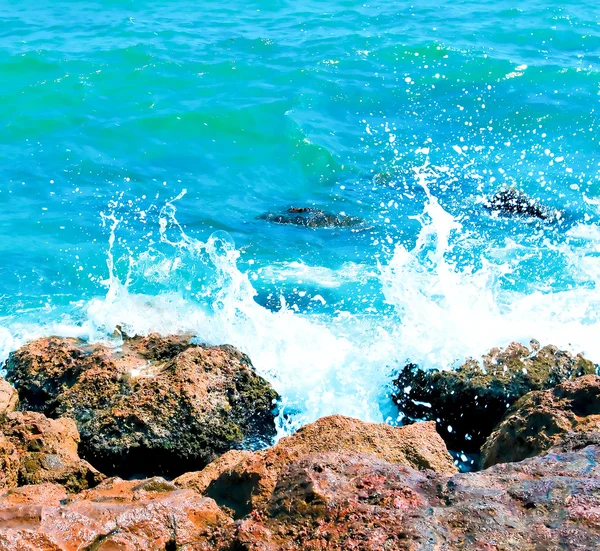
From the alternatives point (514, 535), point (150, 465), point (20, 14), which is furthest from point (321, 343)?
point (20, 14)

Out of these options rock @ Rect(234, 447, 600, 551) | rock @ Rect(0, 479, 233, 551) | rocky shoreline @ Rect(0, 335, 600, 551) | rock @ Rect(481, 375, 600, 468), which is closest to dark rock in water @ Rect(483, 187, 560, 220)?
rocky shoreline @ Rect(0, 335, 600, 551)

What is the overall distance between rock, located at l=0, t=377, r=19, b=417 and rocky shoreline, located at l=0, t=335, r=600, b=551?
24mm

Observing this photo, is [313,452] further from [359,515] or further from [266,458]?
[359,515]

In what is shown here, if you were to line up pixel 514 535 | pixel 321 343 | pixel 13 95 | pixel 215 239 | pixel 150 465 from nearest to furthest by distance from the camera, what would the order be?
pixel 514 535, pixel 150 465, pixel 321 343, pixel 215 239, pixel 13 95

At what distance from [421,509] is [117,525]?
1676mm

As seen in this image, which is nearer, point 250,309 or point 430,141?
point 250,309

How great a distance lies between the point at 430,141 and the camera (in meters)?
14.7

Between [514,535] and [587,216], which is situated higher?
[514,535]

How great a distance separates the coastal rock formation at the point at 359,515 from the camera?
3.35m

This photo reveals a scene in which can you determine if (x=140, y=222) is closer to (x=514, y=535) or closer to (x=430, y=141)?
(x=430, y=141)

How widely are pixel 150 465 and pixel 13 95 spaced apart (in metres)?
13.6

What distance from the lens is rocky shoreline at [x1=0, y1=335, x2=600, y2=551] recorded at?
3.50 meters

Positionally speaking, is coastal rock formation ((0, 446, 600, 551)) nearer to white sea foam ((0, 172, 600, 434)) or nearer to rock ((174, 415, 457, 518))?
rock ((174, 415, 457, 518))

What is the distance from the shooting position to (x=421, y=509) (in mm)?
3521
